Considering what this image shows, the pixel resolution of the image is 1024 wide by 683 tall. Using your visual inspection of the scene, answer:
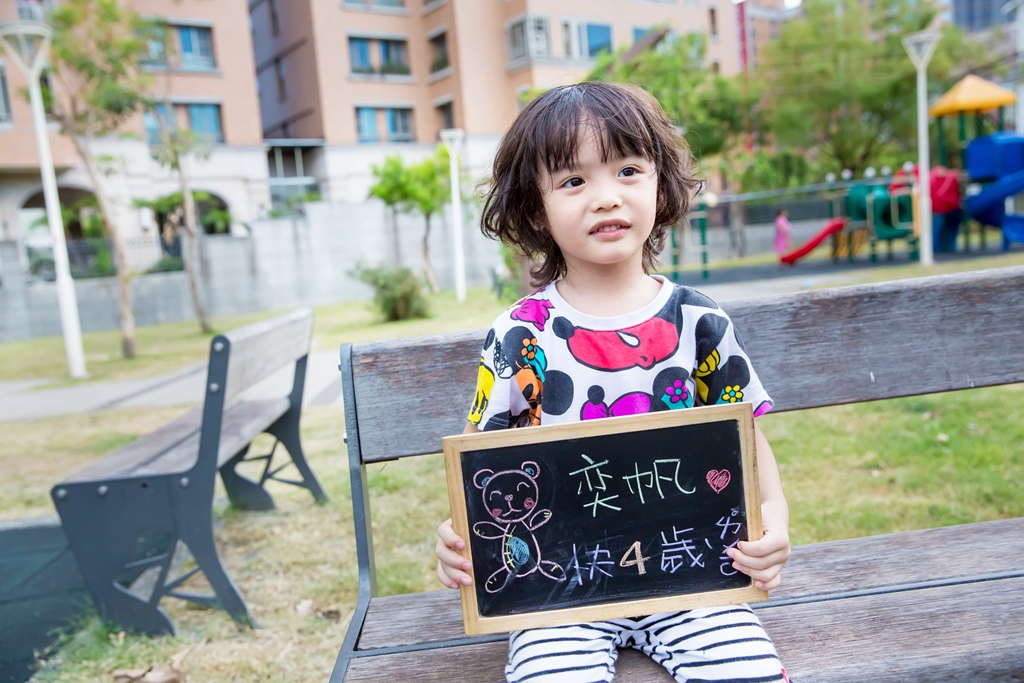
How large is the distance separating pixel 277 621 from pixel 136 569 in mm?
467

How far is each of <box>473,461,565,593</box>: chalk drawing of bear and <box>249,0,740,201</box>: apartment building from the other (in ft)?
80.8

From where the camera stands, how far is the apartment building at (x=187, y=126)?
19.2 meters

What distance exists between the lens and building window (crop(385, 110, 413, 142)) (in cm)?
2742

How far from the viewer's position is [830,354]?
176 centimetres

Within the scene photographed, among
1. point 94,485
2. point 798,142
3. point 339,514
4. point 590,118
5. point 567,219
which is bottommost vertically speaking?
point 339,514

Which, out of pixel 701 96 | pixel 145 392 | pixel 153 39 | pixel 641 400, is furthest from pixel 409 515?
pixel 701 96

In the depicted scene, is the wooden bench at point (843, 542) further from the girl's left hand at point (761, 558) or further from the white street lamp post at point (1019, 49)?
the white street lamp post at point (1019, 49)

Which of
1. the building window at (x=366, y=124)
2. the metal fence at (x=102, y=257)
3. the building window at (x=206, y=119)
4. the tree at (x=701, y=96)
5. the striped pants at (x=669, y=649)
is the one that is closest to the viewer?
the striped pants at (x=669, y=649)

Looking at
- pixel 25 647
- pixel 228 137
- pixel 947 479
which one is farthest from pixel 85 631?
pixel 228 137

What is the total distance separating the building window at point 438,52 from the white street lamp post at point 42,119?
1821cm

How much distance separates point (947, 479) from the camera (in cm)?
314

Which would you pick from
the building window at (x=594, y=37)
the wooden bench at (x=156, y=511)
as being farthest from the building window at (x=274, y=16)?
the wooden bench at (x=156, y=511)

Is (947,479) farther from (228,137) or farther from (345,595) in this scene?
(228,137)

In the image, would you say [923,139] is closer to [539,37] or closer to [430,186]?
[430,186]
